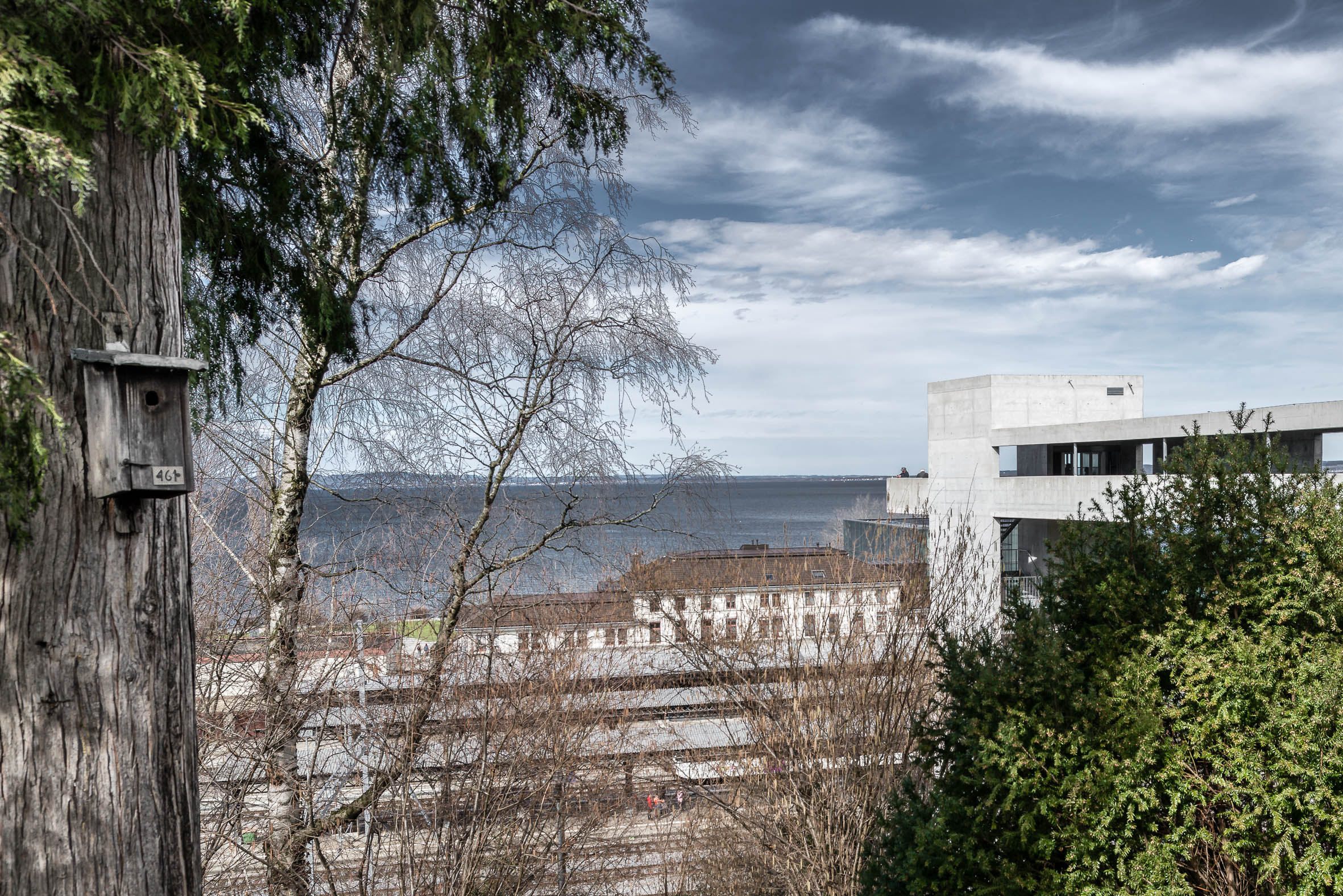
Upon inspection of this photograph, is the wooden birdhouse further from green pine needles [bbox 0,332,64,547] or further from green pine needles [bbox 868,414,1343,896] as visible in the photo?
green pine needles [bbox 868,414,1343,896]

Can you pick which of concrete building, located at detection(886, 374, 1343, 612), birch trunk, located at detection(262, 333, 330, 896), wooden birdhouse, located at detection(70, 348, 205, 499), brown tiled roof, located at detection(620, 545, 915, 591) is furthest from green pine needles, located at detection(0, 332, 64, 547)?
concrete building, located at detection(886, 374, 1343, 612)

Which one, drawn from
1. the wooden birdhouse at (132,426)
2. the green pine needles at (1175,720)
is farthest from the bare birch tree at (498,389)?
the wooden birdhouse at (132,426)

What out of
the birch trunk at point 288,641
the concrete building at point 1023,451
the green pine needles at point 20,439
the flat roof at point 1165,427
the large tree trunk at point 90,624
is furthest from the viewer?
the concrete building at point 1023,451

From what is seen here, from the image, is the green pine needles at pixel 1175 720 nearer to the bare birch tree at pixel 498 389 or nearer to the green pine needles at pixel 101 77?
the green pine needles at pixel 101 77

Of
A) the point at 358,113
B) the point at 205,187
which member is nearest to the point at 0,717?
the point at 205,187

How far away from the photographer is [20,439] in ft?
7.39

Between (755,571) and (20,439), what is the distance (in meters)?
10.0

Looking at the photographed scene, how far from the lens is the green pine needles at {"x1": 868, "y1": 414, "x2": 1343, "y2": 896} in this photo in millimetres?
3812

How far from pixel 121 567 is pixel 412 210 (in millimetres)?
4992

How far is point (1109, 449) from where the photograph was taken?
953 inches

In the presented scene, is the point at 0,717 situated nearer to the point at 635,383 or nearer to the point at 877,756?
the point at 635,383

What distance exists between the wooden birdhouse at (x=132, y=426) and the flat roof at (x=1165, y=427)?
1255 cm

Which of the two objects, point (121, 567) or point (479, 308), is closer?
point (121, 567)

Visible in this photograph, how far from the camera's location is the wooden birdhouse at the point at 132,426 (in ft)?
8.48
